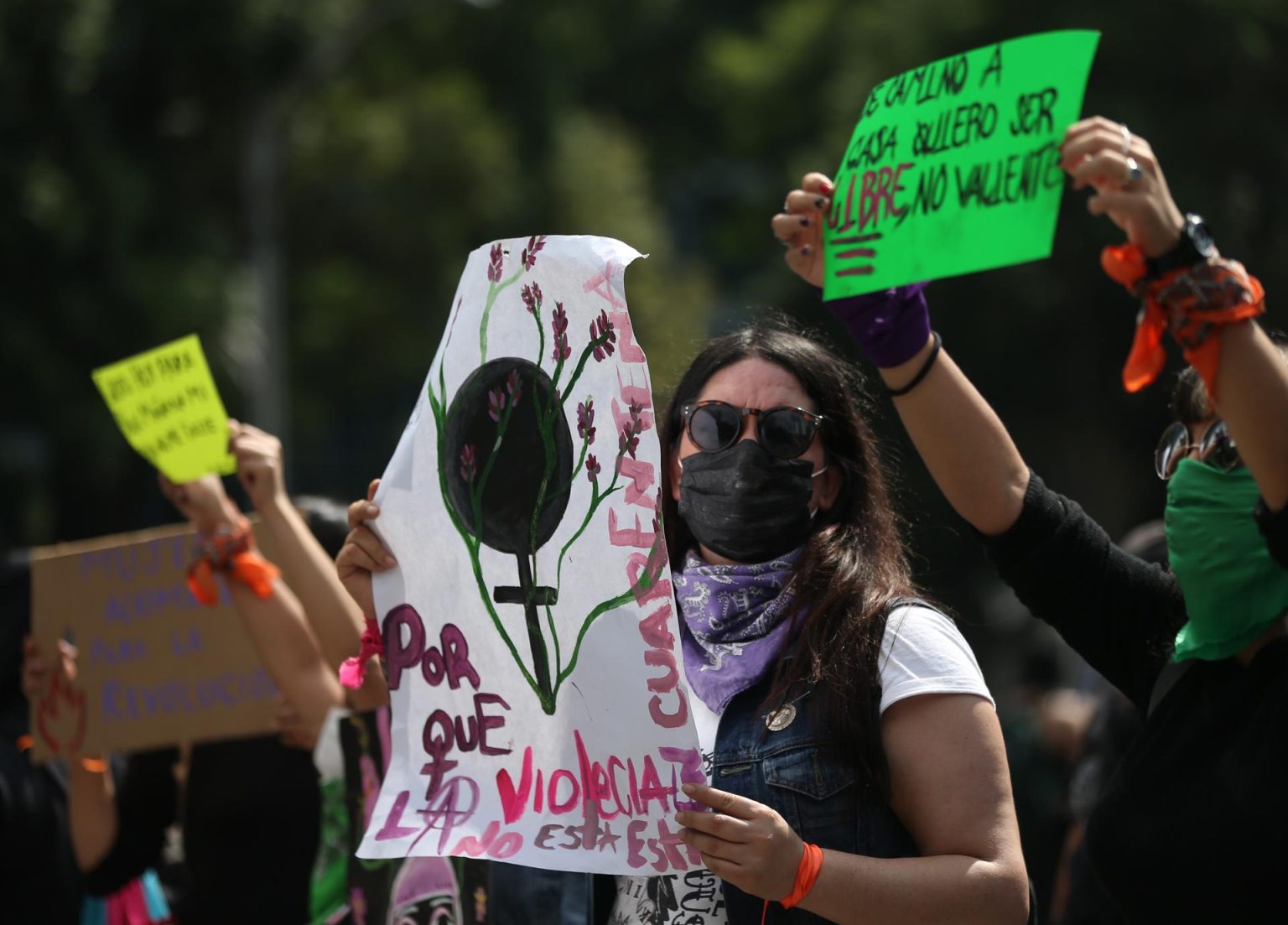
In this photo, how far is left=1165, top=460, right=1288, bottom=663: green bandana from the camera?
2281 mm

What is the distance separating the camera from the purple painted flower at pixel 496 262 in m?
2.52

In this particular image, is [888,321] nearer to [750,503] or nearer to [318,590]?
[750,503]

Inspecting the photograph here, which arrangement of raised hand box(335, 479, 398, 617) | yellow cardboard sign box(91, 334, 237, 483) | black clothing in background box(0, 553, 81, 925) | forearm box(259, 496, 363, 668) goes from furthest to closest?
black clothing in background box(0, 553, 81, 925) < yellow cardboard sign box(91, 334, 237, 483) < forearm box(259, 496, 363, 668) < raised hand box(335, 479, 398, 617)

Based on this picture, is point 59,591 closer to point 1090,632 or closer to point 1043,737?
point 1090,632

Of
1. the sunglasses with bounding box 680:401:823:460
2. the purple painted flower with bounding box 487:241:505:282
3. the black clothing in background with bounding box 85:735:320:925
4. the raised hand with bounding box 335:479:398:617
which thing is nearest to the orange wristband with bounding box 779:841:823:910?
the sunglasses with bounding box 680:401:823:460

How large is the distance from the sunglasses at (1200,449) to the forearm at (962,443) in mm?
217

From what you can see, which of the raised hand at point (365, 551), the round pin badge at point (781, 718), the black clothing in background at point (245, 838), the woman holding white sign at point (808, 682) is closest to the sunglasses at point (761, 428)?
the woman holding white sign at point (808, 682)

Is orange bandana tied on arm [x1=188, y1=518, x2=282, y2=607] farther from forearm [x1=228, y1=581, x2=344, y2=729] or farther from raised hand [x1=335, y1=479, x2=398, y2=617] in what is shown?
raised hand [x1=335, y1=479, x2=398, y2=617]

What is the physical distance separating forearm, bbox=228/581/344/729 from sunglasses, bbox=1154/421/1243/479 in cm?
177

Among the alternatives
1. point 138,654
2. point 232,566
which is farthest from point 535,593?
point 138,654

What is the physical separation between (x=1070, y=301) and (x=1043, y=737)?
30.4 ft

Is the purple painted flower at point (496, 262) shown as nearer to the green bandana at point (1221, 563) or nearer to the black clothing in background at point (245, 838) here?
the green bandana at point (1221, 563)

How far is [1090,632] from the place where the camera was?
2.56 m

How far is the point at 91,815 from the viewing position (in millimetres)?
3986
